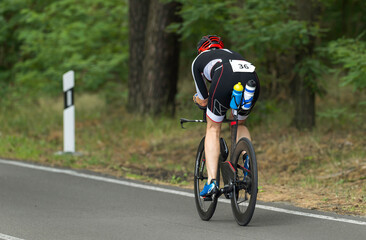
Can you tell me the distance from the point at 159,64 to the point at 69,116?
4202 mm

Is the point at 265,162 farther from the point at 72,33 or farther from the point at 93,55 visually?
the point at 72,33

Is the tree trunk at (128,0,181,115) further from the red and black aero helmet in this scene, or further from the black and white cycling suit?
the black and white cycling suit

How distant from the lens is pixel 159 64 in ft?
49.6

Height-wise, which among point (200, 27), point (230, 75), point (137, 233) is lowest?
point (137, 233)

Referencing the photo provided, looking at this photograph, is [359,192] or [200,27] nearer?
[359,192]

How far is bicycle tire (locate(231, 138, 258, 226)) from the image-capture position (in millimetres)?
5824

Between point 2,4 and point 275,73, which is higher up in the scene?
point 2,4

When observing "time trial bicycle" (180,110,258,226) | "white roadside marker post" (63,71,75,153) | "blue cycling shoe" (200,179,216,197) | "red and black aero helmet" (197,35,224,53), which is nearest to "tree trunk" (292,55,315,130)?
"white roadside marker post" (63,71,75,153)

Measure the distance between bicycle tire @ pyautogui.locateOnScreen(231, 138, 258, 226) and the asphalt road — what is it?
15 centimetres

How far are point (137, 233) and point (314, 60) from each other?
6916mm

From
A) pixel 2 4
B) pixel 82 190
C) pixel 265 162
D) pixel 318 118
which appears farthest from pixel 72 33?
pixel 82 190

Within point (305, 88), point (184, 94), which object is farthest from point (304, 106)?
point (184, 94)

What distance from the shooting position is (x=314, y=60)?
39.0 ft

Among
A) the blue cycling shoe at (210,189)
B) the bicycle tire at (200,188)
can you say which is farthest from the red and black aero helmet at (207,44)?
the blue cycling shoe at (210,189)
